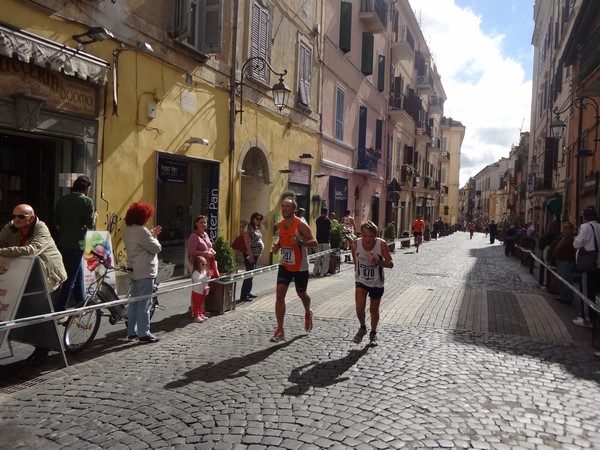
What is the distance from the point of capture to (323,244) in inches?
544

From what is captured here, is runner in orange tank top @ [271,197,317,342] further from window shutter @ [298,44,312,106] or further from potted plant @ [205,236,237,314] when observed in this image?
window shutter @ [298,44,312,106]

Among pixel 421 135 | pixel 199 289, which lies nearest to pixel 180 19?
pixel 199 289

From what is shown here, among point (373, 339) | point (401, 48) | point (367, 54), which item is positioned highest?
point (401, 48)

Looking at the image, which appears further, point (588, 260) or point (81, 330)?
point (588, 260)

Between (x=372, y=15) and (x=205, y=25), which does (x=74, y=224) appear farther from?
(x=372, y=15)

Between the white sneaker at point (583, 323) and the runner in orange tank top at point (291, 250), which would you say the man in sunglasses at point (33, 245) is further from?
the white sneaker at point (583, 323)

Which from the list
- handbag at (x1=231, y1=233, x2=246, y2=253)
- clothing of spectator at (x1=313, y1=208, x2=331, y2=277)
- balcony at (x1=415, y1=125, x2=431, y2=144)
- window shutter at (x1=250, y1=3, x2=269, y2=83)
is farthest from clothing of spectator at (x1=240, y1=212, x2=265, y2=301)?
balcony at (x1=415, y1=125, x2=431, y2=144)

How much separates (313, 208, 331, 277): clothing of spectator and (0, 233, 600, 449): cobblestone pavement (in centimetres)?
527

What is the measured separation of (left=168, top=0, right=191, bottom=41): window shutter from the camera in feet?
33.9

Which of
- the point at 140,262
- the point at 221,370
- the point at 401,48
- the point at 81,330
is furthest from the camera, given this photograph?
the point at 401,48

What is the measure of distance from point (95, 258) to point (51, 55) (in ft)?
9.23

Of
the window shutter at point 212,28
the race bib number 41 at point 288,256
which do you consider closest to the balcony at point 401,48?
the window shutter at point 212,28

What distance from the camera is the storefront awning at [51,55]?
259 inches

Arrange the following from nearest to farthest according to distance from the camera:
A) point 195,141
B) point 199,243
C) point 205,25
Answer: point 199,243 → point 195,141 → point 205,25
